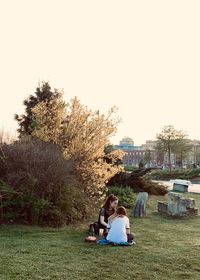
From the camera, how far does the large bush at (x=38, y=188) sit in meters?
11.4

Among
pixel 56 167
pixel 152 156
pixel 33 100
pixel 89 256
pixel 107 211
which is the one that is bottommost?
pixel 89 256

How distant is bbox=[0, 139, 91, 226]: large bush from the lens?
11.4 metres

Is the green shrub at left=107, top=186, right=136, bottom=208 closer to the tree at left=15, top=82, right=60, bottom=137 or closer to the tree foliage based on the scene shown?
the tree at left=15, top=82, right=60, bottom=137

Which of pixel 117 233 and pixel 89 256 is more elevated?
pixel 117 233

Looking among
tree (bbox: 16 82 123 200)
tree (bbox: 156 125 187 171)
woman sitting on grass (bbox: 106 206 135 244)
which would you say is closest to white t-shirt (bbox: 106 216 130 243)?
woman sitting on grass (bbox: 106 206 135 244)

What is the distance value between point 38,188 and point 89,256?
3.89m

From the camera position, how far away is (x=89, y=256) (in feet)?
26.2

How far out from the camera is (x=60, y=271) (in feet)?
22.5

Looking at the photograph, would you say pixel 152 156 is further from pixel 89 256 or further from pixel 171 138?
pixel 89 256

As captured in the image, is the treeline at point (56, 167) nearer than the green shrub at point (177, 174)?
Yes

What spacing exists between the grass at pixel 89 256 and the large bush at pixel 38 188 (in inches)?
20.3

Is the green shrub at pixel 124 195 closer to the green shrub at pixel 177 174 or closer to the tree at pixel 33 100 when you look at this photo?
the tree at pixel 33 100

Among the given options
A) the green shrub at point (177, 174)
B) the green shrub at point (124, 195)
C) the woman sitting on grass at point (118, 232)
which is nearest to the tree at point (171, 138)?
the green shrub at point (177, 174)

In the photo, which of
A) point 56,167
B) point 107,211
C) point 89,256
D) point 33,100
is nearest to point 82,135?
point 56,167
